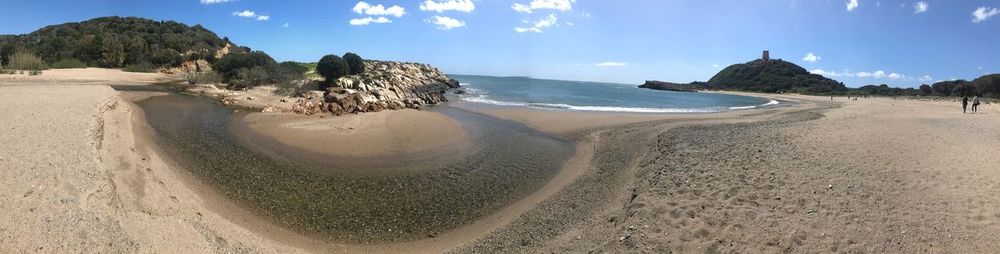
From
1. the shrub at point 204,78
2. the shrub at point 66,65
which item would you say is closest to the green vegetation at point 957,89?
the shrub at point 204,78

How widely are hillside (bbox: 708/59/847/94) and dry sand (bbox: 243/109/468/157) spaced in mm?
99444

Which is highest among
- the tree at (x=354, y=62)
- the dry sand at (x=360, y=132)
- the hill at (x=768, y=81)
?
the hill at (x=768, y=81)

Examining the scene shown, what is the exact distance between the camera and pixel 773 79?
116 metres

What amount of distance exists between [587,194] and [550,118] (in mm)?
14790

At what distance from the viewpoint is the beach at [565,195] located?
6180mm

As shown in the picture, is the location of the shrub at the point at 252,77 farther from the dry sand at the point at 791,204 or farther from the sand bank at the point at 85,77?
the dry sand at the point at 791,204

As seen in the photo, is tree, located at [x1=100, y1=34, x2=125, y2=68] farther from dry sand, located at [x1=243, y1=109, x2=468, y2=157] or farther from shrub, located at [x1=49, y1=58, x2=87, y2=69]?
dry sand, located at [x1=243, y1=109, x2=468, y2=157]

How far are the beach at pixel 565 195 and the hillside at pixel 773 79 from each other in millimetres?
98525

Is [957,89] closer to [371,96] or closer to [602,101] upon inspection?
[602,101]

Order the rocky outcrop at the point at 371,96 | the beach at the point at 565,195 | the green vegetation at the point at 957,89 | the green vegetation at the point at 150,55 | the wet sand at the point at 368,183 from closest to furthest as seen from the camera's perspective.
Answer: the beach at the point at 565,195 < the wet sand at the point at 368,183 < the rocky outcrop at the point at 371,96 < the green vegetation at the point at 150,55 < the green vegetation at the point at 957,89

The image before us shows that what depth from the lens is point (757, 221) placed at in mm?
7191

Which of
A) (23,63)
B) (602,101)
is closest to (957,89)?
(602,101)

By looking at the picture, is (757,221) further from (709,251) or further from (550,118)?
(550,118)

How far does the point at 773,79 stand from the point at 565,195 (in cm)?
12912
